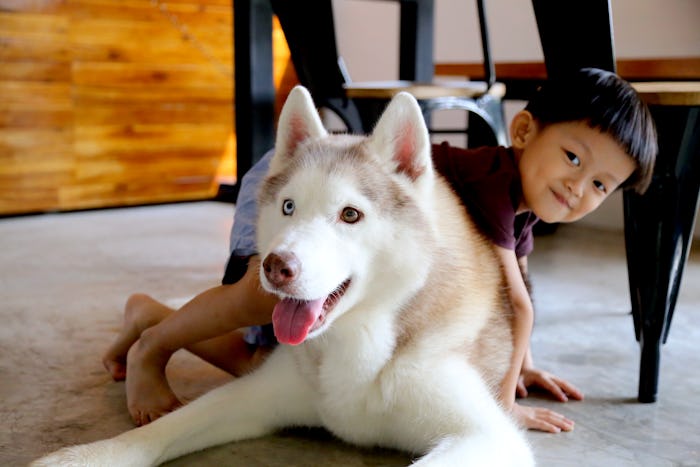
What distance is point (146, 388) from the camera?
58.2 inches

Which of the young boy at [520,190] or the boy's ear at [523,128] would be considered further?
the boy's ear at [523,128]

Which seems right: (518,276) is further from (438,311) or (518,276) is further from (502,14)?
(502,14)

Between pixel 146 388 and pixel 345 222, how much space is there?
0.61 m

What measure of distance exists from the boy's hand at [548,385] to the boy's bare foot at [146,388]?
75 cm

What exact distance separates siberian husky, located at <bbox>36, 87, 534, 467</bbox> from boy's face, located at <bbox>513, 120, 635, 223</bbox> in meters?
0.22

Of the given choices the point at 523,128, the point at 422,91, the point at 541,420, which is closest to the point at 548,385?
the point at 541,420

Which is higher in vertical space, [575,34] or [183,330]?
[575,34]

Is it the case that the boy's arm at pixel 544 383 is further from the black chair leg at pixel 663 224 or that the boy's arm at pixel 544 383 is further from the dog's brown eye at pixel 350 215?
the dog's brown eye at pixel 350 215

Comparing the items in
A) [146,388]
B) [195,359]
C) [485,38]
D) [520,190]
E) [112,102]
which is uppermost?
[485,38]

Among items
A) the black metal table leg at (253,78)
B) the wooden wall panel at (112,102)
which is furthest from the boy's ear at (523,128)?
the wooden wall panel at (112,102)

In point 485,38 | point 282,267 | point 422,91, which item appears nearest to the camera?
point 282,267

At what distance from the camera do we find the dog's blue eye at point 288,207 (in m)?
1.18

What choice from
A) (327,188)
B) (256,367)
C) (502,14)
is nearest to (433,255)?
(327,188)

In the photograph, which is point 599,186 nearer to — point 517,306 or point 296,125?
point 517,306
